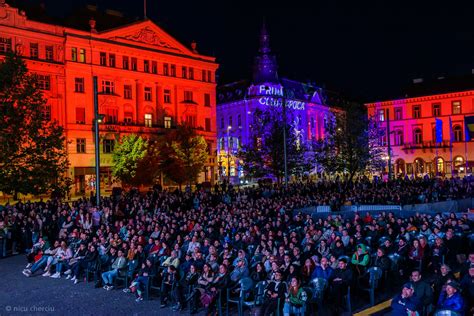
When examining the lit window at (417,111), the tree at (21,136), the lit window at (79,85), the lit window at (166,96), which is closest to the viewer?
the tree at (21,136)

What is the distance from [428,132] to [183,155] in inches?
1558

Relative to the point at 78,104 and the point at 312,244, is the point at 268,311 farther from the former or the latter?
the point at 78,104

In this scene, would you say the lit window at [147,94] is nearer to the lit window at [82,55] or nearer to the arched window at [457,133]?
the lit window at [82,55]

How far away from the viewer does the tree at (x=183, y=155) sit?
4688 centimetres

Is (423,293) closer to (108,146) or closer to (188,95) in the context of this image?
(108,146)

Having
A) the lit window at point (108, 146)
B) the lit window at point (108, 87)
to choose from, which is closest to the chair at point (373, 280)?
the lit window at point (108, 146)

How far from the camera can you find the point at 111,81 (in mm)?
53281

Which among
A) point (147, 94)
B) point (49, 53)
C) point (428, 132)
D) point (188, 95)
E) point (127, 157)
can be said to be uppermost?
point (49, 53)

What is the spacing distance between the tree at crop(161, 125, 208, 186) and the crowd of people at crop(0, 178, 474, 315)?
23278 mm

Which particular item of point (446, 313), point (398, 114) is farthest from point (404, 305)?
point (398, 114)

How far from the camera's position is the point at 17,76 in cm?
2472

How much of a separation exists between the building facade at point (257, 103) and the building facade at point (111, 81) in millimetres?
13652

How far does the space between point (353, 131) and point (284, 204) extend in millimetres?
22199

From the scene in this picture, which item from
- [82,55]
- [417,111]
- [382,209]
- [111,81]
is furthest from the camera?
[417,111]
